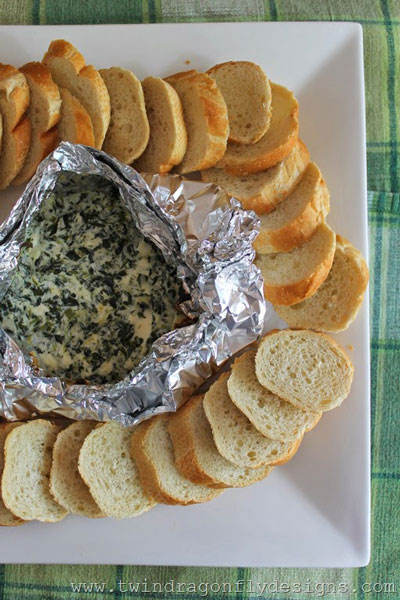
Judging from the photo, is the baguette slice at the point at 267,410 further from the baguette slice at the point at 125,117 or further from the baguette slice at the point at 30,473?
the baguette slice at the point at 125,117

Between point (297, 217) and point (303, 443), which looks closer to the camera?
point (297, 217)

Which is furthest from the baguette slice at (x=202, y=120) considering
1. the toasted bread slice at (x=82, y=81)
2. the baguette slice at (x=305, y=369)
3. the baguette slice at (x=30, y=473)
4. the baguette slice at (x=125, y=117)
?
the baguette slice at (x=30, y=473)

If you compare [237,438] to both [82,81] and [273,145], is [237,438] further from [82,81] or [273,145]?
[82,81]

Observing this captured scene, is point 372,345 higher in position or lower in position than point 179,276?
lower

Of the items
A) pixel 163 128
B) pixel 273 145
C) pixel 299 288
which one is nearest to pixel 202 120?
pixel 163 128

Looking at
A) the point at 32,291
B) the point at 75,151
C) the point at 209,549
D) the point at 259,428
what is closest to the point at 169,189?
the point at 75,151

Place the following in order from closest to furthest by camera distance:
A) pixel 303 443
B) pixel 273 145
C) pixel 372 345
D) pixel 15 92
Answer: pixel 15 92 → pixel 273 145 → pixel 303 443 → pixel 372 345

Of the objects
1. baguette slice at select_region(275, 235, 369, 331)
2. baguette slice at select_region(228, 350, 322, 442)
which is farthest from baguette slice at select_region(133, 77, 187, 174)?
baguette slice at select_region(228, 350, 322, 442)

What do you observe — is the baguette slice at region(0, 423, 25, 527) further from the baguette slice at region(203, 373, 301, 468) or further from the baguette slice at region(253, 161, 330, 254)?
the baguette slice at region(253, 161, 330, 254)
